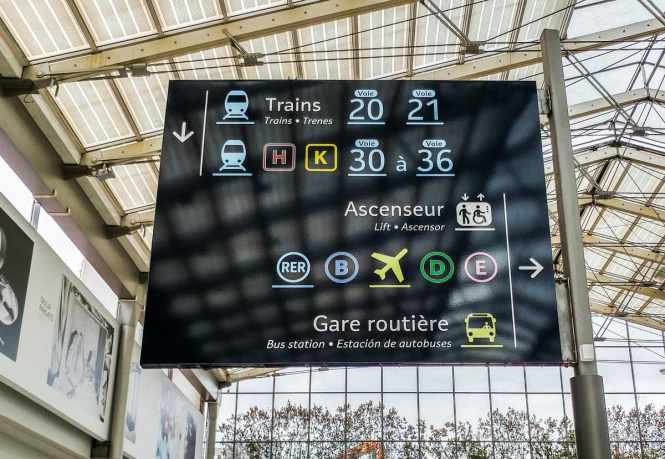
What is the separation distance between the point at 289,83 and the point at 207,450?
34.8 metres

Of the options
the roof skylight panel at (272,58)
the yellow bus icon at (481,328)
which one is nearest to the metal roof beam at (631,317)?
the roof skylight panel at (272,58)

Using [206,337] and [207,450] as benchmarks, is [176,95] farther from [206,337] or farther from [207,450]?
[207,450]

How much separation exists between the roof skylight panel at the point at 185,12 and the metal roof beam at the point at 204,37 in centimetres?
19

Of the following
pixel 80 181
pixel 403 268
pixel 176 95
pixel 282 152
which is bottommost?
pixel 403 268

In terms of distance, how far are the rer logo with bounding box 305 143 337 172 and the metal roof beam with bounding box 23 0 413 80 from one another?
9.34 m

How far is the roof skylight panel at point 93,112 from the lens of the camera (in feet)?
57.4

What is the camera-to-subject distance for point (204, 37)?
639 inches

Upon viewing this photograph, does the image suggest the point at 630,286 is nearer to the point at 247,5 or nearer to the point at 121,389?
the point at 121,389

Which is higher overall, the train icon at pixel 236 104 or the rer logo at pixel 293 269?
the train icon at pixel 236 104

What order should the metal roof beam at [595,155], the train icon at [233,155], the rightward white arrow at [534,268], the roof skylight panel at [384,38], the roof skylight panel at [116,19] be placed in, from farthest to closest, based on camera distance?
the metal roof beam at [595,155] → the roof skylight panel at [384,38] → the roof skylight panel at [116,19] → the train icon at [233,155] → the rightward white arrow at [534,268]

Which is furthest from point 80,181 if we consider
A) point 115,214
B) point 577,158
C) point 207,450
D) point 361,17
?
point 207,450

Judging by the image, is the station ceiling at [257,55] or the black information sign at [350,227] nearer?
the black information sign at [350,227]

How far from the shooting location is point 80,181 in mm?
19828

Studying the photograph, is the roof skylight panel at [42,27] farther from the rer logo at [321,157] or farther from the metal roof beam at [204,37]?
the rer logo at [321,157]
